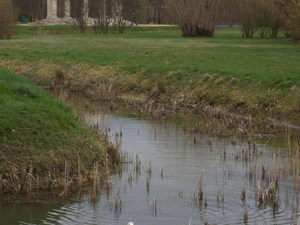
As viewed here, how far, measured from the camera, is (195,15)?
49.5 m

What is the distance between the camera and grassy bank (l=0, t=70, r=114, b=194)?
39.8ft

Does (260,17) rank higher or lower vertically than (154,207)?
higher

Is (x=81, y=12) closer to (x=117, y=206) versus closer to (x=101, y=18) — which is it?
(x=101, y=18)

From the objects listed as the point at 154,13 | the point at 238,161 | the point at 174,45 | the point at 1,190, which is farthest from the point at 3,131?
the point at 154,13

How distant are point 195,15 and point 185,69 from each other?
77.4 ft

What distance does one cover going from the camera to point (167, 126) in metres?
19.1

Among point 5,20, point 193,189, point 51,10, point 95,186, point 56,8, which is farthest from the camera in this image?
point 56,8

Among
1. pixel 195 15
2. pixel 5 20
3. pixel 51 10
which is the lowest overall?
pixel 51 10

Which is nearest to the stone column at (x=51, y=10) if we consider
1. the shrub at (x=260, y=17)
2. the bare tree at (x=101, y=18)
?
the bare tree at (x=101, y=18)

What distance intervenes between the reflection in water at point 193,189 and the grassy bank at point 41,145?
75cm

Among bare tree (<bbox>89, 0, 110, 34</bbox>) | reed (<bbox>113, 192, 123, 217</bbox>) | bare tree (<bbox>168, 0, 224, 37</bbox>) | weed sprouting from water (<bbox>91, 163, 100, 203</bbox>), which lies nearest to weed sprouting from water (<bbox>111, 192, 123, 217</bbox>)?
reed (<bbox>113, 192, 123, 217</bbox>)

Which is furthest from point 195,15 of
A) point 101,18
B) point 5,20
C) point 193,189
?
point 193,189

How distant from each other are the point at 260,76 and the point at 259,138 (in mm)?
6471

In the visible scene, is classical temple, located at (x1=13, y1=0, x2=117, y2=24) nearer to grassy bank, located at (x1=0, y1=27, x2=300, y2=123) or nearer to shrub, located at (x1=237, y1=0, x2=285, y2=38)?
shrub, located at (x1=237, y1=0, x2=285, y2=38)
